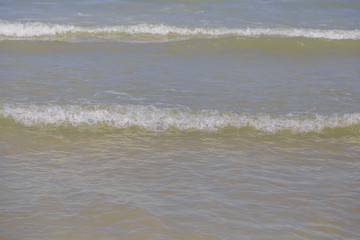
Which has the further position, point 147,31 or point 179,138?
point 147,31

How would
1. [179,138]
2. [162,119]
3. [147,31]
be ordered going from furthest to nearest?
[147,31], [162,119], [179,138]

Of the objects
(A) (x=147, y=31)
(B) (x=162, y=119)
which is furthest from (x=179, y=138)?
(A) (x=147, y=31)

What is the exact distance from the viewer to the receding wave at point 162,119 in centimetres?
605

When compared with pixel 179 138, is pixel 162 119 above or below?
above

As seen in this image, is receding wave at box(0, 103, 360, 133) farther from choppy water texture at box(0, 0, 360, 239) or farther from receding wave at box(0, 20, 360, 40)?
receding wave at box(0, 20, 360, 40)

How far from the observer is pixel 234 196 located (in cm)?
431

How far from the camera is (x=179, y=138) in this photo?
5.70 meters

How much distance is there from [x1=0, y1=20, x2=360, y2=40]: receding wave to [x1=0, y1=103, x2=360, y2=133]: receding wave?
6.04 meters

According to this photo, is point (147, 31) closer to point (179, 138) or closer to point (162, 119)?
point (162, 119)

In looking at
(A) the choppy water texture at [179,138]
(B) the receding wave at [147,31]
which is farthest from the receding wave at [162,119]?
(B) the receding wave at [147,31]

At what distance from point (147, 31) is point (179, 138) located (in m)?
7.63

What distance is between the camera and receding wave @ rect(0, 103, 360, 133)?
6.05 meters

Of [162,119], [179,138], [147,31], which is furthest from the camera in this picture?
[147,31]

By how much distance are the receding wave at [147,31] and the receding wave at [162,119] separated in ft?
19.8
